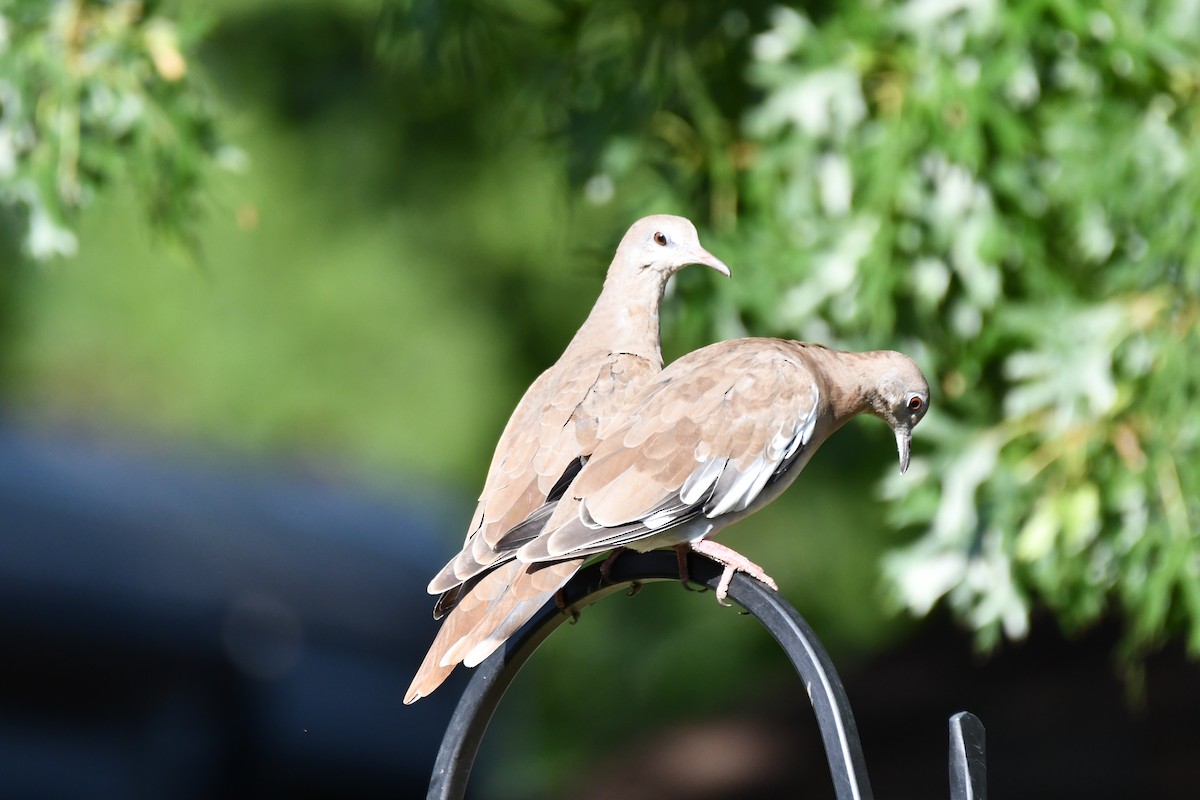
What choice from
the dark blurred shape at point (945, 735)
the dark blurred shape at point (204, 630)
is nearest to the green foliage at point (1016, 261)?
the dark blurred shape at point (945, 735)

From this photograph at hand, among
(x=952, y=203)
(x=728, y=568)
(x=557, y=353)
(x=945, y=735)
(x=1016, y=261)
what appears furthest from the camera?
(x=945, y=735)

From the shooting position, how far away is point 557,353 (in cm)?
555

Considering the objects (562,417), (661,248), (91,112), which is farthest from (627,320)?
(91,112)

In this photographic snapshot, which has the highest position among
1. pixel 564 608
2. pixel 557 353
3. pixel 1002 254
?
pixel 557 353

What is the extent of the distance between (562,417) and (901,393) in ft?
1.54

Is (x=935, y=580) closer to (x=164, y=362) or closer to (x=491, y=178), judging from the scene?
(x=491, y=178)

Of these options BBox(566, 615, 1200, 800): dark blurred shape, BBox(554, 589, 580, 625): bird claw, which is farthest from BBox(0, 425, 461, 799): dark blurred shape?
BBox(554, 589, 580, 625): bird claw

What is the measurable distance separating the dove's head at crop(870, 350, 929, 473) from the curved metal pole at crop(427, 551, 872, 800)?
1.09 feet

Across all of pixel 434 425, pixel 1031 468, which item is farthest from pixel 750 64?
pixel 434 425

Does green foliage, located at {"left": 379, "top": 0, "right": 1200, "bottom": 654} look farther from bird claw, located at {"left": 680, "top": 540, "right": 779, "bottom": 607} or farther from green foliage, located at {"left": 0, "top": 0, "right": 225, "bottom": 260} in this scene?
bird claw, located at {"left": 680, "top": 540, "right": 779, "bottom": 607}

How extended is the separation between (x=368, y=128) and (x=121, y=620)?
1.99m

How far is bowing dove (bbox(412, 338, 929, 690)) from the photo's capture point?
6.16ft

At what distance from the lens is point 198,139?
348cm

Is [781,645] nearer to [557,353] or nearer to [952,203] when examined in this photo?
[952,203]
